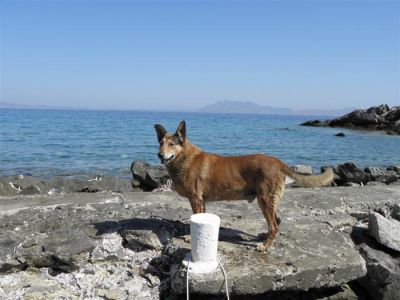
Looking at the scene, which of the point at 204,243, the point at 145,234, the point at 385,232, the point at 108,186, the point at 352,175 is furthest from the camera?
the point at 352,175

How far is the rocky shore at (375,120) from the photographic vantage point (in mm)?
58669

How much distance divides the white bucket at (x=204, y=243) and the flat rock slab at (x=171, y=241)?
15 cm

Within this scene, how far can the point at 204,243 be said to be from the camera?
16.3 ft

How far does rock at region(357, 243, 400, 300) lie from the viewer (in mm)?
5781

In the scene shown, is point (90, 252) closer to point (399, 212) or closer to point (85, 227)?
point (85, 227)

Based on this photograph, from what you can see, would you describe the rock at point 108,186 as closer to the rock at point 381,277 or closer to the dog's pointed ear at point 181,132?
the dog's pointed ear at point 181,132

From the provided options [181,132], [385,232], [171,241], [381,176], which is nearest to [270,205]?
[171,241]

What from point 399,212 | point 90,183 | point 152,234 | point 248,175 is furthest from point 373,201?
point 90,183

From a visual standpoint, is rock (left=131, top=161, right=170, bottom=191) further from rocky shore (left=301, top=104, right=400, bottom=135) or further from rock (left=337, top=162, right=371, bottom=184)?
rocky shore (left=301, top=104, right=400, bottom=135)

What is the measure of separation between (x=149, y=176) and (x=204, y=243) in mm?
10161

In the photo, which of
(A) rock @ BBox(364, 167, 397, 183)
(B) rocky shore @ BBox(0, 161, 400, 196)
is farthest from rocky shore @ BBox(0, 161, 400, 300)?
(A) rock @ BBox(364, 167, 397, 183)

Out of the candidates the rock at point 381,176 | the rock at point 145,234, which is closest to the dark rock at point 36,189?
the rock at point 145,234

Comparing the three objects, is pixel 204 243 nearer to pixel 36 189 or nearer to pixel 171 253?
pixel 171 253

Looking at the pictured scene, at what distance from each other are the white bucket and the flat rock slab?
149 millimetres
